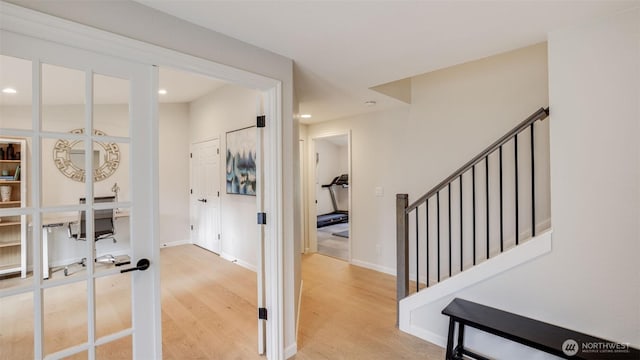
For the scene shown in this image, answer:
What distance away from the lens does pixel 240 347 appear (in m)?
2.36

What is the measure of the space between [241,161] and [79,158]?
115 inches

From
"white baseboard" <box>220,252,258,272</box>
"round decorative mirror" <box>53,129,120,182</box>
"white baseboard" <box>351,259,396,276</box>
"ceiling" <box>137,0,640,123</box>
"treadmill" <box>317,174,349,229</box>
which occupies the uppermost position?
"ceiling" <box>137,0,640,123</box>

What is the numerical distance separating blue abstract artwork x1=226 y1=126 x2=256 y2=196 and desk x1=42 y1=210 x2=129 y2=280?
2.50 metres

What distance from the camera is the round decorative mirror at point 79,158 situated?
1346 mm

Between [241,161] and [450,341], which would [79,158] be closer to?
[450,341]

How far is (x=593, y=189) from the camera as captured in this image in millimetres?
1797

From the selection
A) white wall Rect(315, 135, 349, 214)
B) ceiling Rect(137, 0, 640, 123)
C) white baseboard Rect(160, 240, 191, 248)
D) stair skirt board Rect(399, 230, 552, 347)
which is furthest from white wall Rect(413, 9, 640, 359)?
white wall Rect(315, 135, 349, 214)

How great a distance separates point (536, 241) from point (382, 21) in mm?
1767

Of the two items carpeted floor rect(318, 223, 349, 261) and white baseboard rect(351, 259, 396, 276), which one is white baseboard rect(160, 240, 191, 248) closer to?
carpeted floor rect(318, 223, 349, 261)

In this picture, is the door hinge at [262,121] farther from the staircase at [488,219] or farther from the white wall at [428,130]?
the white wall at [428,130]

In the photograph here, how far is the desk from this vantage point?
1315mm

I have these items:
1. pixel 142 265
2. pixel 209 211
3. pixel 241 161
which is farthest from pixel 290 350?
pixel 209 211

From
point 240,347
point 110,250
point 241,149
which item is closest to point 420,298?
point 240,347

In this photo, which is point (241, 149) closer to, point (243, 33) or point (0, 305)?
point (243, 33)
